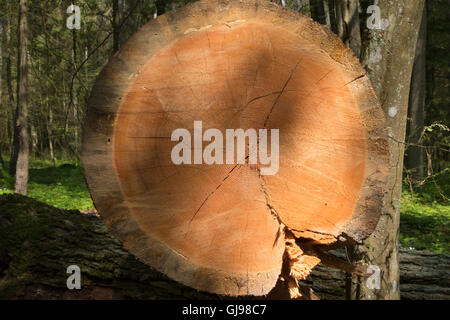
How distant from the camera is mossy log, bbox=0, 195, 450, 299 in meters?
2.38

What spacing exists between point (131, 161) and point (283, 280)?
0.97 meters

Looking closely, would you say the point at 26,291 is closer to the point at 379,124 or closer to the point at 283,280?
the point at 283,280

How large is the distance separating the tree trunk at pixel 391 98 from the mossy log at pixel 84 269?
0.30 metres

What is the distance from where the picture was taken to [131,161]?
68.1 inches

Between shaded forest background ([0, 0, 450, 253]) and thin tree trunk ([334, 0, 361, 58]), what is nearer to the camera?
thin tree trunk ([334, 0, 361, 58])

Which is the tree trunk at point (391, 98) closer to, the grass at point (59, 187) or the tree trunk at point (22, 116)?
the grass at point (59, 187)

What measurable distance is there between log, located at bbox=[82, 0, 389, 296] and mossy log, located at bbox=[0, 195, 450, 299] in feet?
2.85

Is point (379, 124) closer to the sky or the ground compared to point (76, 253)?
closer to the sky

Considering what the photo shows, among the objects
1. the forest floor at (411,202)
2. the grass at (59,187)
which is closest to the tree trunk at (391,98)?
the forest floor at (411,202)

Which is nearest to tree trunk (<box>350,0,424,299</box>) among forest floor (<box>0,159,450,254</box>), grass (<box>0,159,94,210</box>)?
forest floor (<box>0,159,450,254</box>)

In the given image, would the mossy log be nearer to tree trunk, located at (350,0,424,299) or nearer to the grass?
tree trunk, located at (350,0,424,299)

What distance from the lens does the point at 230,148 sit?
1.73 m

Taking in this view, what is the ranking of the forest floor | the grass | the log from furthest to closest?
the grass → the forest floor → the log
